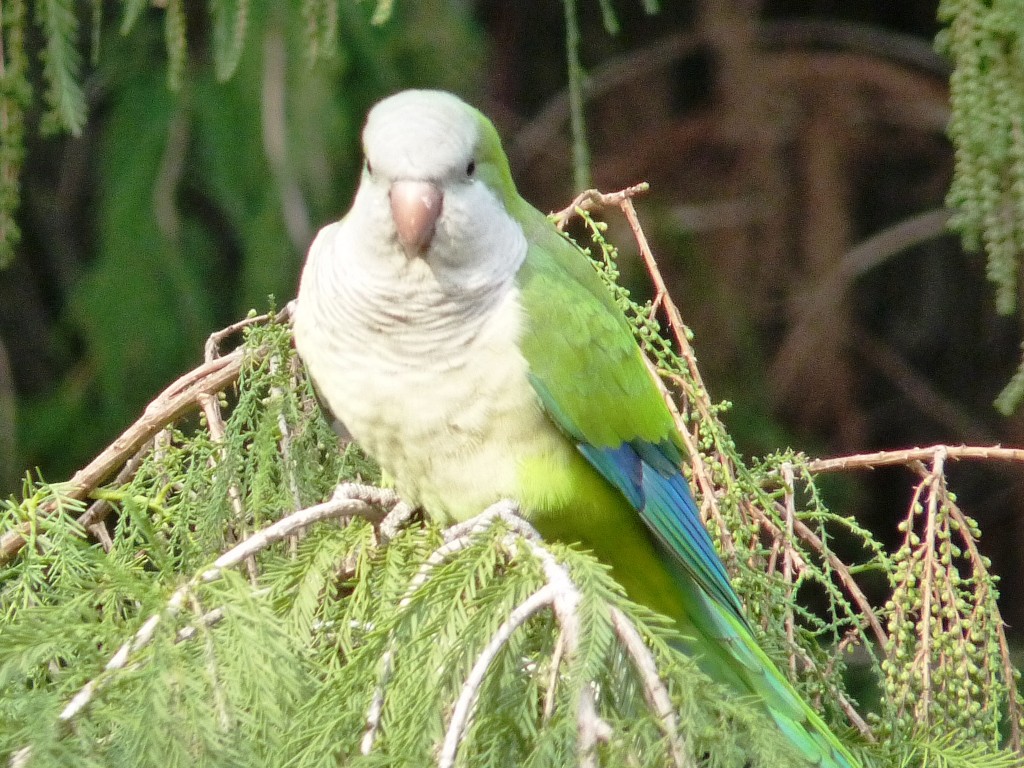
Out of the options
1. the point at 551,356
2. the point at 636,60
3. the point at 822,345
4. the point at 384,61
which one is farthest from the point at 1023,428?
the point at 551,356

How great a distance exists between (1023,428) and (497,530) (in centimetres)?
249

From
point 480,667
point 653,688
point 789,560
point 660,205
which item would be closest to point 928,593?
point 789,560

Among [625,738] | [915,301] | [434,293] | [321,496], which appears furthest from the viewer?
[915,301]

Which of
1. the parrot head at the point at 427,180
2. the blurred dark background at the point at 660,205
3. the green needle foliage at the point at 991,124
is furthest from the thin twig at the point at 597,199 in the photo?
the blurred dark background at the point at 660,205

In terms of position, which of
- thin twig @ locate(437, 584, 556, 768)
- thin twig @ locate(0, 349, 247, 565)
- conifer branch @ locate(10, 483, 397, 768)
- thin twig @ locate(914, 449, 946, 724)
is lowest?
thin twig @ locate(914, 449, 946, 724)

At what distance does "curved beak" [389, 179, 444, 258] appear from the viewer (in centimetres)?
143

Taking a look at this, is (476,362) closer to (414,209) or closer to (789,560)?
(414,209)

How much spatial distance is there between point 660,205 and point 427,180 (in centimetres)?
206

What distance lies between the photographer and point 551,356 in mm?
1583

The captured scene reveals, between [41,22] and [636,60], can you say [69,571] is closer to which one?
[41,22]

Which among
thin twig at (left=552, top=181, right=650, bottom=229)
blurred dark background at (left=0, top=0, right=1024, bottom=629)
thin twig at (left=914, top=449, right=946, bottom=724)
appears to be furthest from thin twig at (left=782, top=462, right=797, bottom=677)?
blurred dark background at (left=0, top=0, right=1024, bottom=629)

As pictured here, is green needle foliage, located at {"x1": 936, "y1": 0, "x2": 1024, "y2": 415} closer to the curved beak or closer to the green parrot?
the green parrot

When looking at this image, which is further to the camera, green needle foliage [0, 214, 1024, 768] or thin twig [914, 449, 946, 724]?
thin twig [914, 449, 946, 724]

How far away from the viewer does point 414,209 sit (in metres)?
1.43
